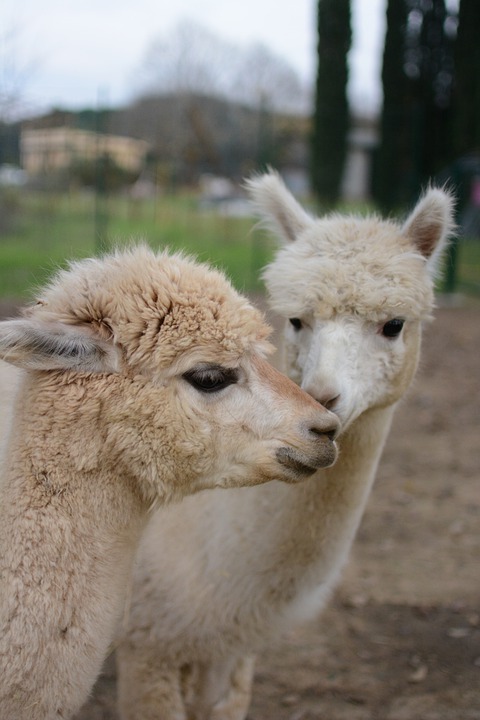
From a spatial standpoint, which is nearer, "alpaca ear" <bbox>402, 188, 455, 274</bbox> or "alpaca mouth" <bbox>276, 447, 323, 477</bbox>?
"alpaca mouth" <bbox>276, 447, 323, 477</bbox>

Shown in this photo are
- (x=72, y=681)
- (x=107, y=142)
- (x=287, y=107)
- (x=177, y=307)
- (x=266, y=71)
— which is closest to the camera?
(x=72, y=681)

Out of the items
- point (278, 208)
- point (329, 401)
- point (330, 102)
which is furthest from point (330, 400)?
point (330, 102)

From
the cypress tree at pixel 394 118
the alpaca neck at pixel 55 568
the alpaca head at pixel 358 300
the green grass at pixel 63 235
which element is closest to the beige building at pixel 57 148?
the green grass at pixel 63 235

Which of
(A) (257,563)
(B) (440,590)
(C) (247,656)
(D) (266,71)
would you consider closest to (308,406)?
(A) (257,563)

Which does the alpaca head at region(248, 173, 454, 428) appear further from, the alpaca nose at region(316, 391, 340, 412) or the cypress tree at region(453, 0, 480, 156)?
the cypress tree at region(453, 0, 480, 156)

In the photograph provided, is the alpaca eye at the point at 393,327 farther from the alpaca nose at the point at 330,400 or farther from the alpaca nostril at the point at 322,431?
the alpaca nostril at the point at 322,431

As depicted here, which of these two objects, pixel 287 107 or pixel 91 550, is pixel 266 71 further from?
pixel 91 550

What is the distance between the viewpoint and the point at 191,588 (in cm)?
342

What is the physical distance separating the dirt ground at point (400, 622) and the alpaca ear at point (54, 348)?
7.56 feet

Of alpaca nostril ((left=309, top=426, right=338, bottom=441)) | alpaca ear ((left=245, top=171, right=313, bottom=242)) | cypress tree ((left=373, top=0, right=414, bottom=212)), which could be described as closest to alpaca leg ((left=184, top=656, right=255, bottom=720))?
alpaca nostril ((left=309, top=426, right=338, bottom=441))

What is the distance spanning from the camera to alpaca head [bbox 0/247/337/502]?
244 centimetres

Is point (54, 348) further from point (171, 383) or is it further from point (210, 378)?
point (210, 378)

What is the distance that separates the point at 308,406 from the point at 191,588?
127cm

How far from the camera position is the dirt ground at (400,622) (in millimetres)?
4180
